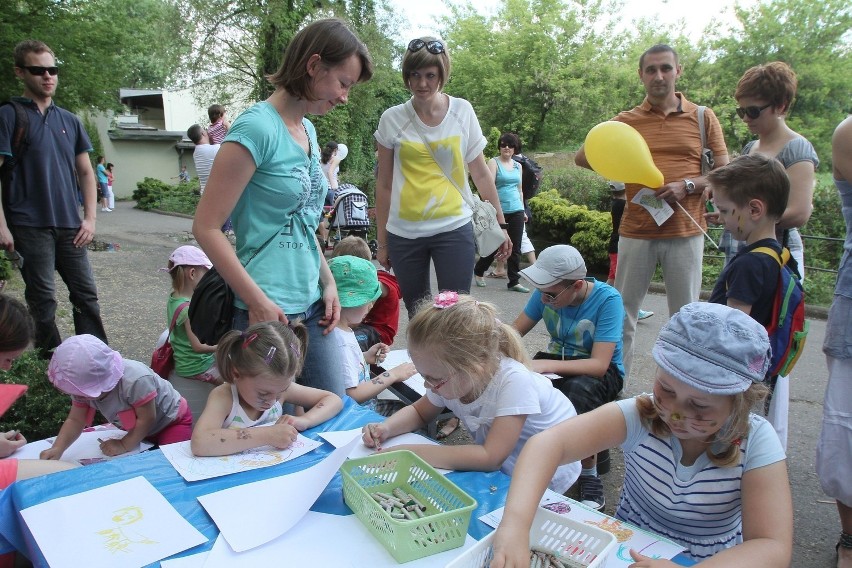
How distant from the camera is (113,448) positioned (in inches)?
92.1

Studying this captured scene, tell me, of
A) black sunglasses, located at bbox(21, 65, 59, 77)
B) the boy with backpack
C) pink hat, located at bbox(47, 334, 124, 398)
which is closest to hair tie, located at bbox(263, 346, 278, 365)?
pink hat, located at bbox(47, 334, 124, 398)

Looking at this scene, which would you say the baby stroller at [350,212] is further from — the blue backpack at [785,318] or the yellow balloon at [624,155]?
the blue backpack at [785,318]

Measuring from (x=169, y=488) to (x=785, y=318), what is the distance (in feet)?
7.20

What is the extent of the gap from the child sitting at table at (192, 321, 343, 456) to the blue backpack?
65.9 inches

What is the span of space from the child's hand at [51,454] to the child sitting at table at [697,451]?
5.79 ft

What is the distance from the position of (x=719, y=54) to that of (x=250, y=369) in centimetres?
2755

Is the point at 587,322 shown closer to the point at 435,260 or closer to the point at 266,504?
the point at 435,260

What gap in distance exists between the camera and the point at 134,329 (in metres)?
5.61

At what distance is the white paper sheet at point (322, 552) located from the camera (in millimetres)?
1326

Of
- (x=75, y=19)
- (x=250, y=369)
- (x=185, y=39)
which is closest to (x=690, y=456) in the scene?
(x=250, y=369)

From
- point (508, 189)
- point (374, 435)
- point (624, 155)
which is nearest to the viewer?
point (374, 435)

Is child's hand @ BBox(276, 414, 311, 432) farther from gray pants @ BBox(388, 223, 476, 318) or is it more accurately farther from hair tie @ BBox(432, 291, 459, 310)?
gray pants @ BBox(388, 223, 476, 318)

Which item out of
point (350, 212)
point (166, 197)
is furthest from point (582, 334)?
point (166, 197)

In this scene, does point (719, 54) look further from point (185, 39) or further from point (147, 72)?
point (147, 72)
